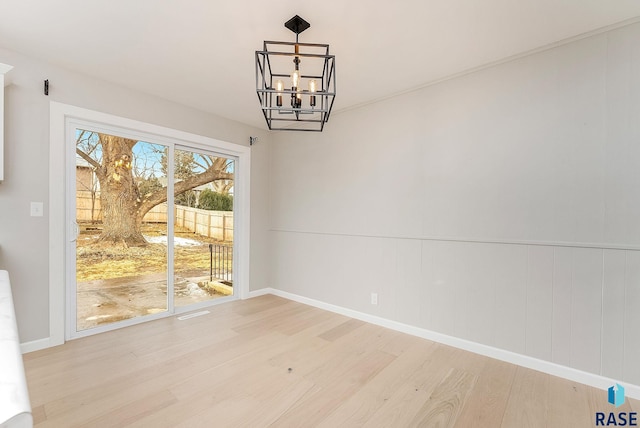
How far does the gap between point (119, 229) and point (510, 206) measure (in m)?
3.80

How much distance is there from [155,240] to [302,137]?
7.45ft

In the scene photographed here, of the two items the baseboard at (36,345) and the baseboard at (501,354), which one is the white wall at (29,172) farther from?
the baseboard at (501,354)

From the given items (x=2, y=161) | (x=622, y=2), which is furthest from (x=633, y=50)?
(x=2, y=161)

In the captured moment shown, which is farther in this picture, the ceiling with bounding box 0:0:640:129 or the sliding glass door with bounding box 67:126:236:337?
the sliding glass door with bounding box 67:126:236:337

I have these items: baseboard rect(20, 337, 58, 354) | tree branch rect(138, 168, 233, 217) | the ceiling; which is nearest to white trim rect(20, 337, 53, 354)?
baseboard rect(20, 337, 58, 354)

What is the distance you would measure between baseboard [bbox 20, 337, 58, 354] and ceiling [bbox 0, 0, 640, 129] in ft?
8.08

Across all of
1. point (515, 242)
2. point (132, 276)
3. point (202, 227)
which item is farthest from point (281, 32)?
point (132, 276)

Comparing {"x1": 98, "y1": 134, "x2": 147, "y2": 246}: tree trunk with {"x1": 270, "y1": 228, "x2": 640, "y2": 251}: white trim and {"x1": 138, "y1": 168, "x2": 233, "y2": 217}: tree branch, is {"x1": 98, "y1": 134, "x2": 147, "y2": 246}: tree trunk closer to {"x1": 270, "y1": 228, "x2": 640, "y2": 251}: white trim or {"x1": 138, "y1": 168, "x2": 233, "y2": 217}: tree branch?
{"x1": 138, "y1": 168, "x2": 233, "y2": 217}: tree branch

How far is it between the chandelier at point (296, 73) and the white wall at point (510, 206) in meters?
1.05

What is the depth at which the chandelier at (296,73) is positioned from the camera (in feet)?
5.54

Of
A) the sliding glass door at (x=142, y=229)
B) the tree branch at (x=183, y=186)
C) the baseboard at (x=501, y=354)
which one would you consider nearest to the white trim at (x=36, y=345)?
the sliding glass door at (x=142, y=229)

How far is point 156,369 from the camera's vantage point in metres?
2.20

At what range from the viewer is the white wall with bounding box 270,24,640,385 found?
1988 mm

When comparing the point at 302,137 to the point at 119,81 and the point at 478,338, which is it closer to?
the point at 119,81
